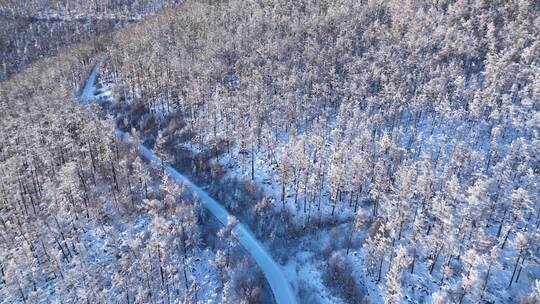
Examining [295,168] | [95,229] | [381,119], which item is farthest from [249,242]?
[381,119]

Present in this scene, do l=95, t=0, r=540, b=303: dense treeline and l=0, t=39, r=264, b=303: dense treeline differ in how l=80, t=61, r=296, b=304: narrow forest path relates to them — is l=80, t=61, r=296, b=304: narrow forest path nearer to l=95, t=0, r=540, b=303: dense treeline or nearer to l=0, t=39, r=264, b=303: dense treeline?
l=0, t=39, r=264, b=303: dense treeline

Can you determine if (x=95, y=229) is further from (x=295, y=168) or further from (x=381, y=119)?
(x=381, y=119)

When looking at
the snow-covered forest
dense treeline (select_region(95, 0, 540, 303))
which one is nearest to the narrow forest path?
the snow-covered forest

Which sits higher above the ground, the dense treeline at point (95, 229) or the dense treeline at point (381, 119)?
the dense treeline at point (381, 119)

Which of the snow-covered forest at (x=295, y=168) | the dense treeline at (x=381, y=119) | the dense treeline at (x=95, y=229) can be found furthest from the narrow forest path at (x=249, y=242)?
the dense treeline at (x=381, y=119)

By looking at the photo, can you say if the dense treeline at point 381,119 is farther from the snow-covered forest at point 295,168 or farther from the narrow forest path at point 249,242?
the narrow forest path at point 249,242

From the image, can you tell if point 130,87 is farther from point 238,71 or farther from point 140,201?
point 140,201
